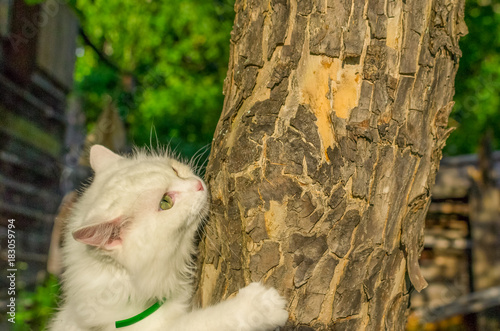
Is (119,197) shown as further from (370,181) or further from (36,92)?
(36,92)

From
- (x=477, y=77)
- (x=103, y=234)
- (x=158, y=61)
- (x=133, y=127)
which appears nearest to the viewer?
(x=103, y=234)

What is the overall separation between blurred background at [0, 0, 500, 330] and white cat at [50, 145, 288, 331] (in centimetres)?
245

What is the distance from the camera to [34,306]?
5.45 meters

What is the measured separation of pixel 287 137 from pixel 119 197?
0.76 metres

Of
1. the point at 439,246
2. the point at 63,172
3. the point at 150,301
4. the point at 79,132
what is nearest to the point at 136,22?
the point at 79,132

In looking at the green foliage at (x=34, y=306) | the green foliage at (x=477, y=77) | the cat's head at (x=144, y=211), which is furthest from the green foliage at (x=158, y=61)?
the cat's head at (x=144, y=211)

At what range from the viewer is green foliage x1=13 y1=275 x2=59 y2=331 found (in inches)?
201

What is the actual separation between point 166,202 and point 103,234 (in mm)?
305

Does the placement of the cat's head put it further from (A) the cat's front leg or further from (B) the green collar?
(A) the cat's front leg

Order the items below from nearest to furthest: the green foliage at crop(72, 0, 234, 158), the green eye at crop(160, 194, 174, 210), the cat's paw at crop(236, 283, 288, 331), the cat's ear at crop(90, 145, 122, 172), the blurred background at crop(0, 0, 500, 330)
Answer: the cat's paw at crop(236, 283, 288, 331), the green eye at crop(160, 194, 174, 210), the cat's ear at crop(90, 145, 122, 172), the blurred background at crop(0, 0, 500, 330), the green foliage at crop(72, 0, 234, 158)

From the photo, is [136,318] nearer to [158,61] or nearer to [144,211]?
[144,211]

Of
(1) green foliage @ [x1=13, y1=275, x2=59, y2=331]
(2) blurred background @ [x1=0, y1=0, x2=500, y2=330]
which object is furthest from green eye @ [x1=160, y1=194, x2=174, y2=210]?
(1) green foliage @ [x1=13, y1=275, x2=59, y2=331]

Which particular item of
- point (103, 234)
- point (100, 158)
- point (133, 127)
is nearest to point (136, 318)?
point (103, 234)

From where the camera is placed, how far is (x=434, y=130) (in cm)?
159
